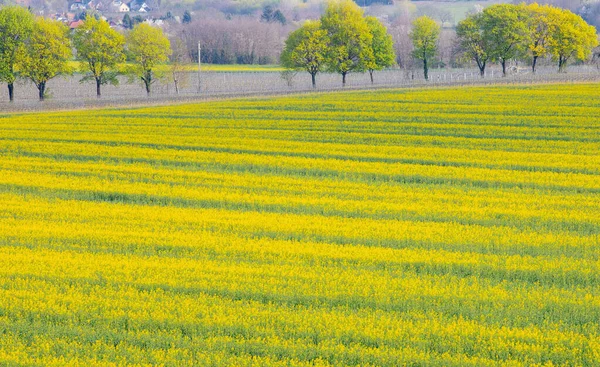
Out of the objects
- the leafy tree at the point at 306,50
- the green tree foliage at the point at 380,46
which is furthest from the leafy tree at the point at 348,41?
the green tree foliage at the point at 380,46

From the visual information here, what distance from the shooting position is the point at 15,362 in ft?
36.6

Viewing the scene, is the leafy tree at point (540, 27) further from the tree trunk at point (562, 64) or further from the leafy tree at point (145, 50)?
the leafy tree at point (145, 50)

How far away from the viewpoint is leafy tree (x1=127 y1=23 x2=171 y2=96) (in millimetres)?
80250

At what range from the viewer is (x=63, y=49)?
7538 centimetres

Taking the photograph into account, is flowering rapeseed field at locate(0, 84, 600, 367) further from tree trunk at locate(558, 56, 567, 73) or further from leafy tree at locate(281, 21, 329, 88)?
tree trunk at locate(558, 56, 567, 73)

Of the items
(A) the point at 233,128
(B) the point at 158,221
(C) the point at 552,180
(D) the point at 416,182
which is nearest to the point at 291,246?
(B) the point at 158,221

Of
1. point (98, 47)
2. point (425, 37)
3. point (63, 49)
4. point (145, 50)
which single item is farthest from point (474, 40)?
point (63, 49)

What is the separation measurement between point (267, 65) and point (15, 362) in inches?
5401

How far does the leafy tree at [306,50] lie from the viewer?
85812 millimetres

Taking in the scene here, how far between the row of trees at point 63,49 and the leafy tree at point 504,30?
36299mm

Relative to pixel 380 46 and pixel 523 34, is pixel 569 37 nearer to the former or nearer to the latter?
pixel 523 34

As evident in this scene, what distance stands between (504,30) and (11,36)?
5204 centimetres

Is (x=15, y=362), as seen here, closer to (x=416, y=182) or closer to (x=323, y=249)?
(x=323, y=249)

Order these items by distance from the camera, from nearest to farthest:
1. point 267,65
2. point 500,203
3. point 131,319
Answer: point 131,319 → point 500,203 → point 267,65
